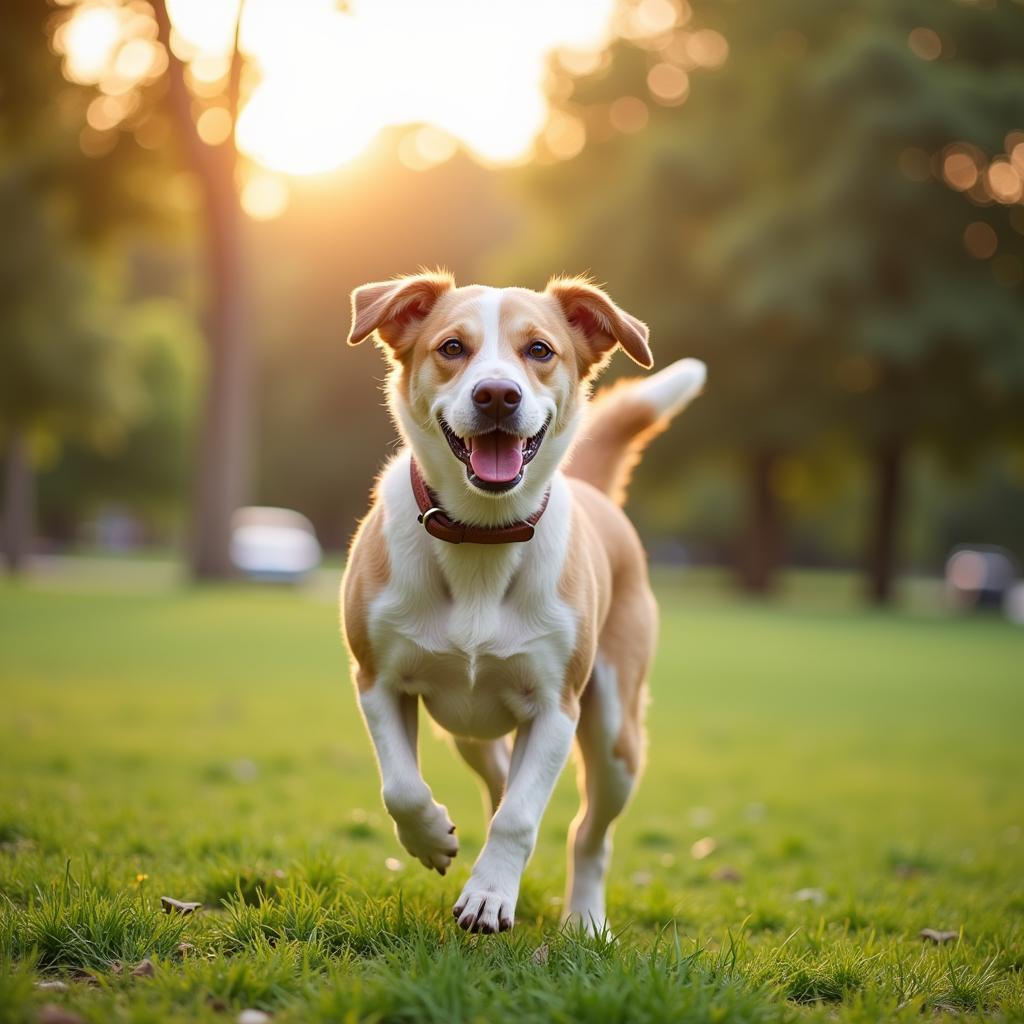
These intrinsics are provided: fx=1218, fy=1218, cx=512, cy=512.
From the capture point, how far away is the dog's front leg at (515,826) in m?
3.67

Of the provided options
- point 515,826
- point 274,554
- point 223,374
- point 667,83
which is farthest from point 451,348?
point 667,83

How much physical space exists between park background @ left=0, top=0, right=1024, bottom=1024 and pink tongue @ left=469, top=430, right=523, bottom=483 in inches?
56.0

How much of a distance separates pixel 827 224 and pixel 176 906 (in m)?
25.5

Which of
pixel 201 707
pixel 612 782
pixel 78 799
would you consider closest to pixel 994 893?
pixel 612 782

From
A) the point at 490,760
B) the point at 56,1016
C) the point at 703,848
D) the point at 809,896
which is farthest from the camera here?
the point at 703,848

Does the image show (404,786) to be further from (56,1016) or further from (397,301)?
(397,301)

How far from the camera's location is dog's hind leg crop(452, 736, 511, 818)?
4.89 meters

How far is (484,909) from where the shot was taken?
12.0 ft

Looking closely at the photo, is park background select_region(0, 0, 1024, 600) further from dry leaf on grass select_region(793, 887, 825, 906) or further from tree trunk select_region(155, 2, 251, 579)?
dry leaf on grass select_region(793, 887, 825, 906)

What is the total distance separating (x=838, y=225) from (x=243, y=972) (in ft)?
86.1

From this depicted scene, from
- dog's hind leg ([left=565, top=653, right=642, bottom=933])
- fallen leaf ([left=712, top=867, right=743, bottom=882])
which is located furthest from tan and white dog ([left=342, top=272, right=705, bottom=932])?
fallen leaf ([left=712, top=867, right=743, bottom=882])

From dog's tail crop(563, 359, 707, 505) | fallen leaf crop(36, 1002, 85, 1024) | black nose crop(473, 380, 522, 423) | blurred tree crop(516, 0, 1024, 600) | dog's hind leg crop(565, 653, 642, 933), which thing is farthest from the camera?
blurred tree crop(516, 0, 1024, 600)

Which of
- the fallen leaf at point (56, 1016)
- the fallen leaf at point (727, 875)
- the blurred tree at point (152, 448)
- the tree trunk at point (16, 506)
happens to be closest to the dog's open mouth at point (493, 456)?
the fallen leaf at point (56, 1016)

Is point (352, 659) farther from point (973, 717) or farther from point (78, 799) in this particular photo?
point (973, 717)
